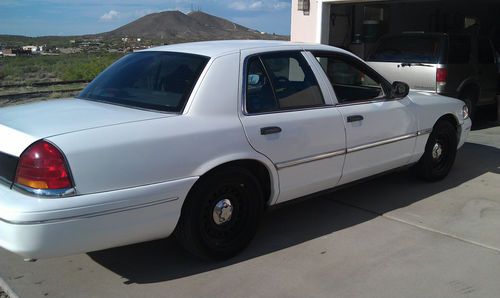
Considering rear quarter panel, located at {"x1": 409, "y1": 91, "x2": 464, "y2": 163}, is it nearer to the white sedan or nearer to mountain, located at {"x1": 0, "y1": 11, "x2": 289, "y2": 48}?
the white sedan

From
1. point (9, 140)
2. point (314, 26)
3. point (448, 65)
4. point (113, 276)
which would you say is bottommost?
point (113, 276)

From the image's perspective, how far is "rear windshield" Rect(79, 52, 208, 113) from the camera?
12.5ft

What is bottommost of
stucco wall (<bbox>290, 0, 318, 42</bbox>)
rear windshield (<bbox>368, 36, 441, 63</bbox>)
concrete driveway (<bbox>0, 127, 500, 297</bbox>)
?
concrete driveway (<bbox>0, 127, 500, 297</bbox>)

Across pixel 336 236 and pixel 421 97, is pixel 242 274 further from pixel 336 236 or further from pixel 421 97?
pixel 421 97

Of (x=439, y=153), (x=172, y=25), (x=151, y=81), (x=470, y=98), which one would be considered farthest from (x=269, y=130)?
(x=172, y=25)

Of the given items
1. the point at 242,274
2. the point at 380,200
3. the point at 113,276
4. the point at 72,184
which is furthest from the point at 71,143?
the point at 380,200

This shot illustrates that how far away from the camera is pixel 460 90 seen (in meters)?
9.22

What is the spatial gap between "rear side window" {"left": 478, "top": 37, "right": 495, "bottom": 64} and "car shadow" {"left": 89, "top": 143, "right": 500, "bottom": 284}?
12.3 ft

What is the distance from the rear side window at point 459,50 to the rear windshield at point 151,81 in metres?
6.28

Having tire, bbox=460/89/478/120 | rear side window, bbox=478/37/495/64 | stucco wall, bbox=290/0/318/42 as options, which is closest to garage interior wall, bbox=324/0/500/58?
stucco wall, bbox=290/0/318/42

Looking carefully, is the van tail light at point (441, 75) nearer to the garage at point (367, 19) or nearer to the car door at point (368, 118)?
the garage at point (367, 19)

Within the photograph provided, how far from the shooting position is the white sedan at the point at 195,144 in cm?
308

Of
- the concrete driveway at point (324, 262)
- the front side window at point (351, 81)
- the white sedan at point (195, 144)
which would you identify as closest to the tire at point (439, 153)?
the white sedan at point (195, 144)

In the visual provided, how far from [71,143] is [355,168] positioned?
2.62 meters
